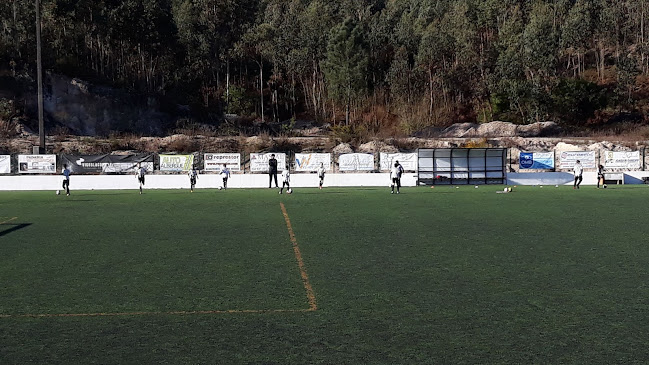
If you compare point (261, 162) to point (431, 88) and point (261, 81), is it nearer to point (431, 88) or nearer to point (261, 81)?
point (261, 81)

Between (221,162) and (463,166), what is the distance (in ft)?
49.2

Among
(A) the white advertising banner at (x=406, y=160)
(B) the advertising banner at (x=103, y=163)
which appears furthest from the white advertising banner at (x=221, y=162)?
(A) the white advertising banner at (x=406, y=160)

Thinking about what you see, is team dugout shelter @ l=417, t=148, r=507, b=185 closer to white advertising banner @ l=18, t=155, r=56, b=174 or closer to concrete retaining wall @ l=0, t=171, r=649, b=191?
concrete retaining wall @ l=0, t=171, r=649, b=191

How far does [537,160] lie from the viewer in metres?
42.8

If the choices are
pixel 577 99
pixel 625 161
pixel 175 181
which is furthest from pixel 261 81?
pixel 625 161

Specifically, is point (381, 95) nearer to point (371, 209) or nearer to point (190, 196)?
point (190, 196)

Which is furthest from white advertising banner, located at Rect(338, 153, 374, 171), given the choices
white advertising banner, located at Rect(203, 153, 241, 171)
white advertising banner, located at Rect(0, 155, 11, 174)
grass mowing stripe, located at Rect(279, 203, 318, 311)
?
grass mowing stripe, located at Rect(279, 203, 318, 311)

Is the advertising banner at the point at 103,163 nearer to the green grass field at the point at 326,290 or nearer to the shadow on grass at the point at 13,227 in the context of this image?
the green grass field at the point at 326,290

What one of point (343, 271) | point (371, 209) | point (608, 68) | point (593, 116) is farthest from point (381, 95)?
point (343, 271)

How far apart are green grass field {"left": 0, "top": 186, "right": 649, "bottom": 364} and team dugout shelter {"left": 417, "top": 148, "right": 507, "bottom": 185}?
2079cm

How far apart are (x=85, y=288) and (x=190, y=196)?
69.8 ft

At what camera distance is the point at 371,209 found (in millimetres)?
23781

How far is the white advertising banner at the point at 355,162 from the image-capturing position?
138 feet

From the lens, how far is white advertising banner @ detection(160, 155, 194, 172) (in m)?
41.1
